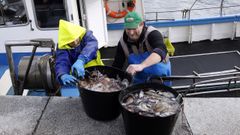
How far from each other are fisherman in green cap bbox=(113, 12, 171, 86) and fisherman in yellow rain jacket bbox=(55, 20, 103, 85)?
325 millimetres

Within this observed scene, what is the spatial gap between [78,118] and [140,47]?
38.3 inches

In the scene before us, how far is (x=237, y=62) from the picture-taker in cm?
642

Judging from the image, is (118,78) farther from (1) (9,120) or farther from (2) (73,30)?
(1) (9,120)

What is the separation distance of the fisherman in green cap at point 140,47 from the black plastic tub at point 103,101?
22cm

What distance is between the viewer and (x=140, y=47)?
9.52 feet

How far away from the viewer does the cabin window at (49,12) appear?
5.47m

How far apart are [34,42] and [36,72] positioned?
602mm

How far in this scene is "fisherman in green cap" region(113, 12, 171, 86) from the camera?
2639 mm

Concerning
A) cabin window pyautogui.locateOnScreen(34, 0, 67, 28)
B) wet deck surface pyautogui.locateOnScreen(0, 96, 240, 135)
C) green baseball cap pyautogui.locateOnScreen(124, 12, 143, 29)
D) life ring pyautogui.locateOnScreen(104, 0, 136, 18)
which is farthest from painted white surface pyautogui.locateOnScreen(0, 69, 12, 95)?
life ring pyautogui.locateOnScreen(104, 0, 136, 18)

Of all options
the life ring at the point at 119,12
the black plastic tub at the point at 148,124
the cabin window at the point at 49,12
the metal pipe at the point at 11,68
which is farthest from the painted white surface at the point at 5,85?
the life ring at the point at 119,12

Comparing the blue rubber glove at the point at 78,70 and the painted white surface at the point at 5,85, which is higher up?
the blue rubber glove at the point at 78,70

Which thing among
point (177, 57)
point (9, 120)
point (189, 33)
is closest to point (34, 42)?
point (9, 120)

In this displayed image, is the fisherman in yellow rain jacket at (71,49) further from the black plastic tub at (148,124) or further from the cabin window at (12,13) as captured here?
the cabin window at (12,13)

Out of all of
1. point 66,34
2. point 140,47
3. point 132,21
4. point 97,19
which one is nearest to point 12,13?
point 97,19
